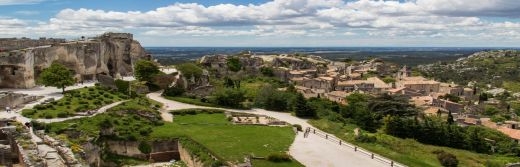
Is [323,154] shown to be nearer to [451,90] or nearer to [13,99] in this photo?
[13,99]

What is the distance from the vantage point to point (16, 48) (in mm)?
58062

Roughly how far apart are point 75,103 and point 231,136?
46.0 feet

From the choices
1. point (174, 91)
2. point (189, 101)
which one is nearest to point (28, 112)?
point (189, 101)

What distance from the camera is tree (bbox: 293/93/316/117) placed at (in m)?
57.1

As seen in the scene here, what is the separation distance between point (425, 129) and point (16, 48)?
44.1m

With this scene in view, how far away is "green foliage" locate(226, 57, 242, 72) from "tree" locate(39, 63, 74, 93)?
157ft

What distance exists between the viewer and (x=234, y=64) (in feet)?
325

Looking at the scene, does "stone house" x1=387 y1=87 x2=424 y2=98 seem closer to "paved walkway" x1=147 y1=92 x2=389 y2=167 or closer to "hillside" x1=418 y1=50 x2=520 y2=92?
"hillside" x1=418 y1=50 x2=520 y2=92

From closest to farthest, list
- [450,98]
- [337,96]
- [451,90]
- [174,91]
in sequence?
[174,91]
[337,96]
[450,98]
[451,90]

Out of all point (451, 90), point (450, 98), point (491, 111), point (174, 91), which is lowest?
point (491, 111)

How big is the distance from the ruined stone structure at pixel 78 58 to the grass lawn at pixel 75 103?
18.1 ft

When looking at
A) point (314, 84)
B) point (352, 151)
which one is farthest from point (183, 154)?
point (314, 84)

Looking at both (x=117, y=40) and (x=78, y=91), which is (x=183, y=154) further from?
(x=117, y=40)

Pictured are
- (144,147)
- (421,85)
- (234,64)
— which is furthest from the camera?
(421,85)
